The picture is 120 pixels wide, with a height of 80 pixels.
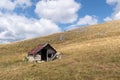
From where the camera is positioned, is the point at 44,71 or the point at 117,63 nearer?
the point at 44,71

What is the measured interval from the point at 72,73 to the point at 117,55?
62.9 ft

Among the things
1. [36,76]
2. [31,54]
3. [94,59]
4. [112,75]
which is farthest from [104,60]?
[31,54]

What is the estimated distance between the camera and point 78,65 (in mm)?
58375

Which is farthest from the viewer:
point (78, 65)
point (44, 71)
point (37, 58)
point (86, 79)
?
point (37, 58)

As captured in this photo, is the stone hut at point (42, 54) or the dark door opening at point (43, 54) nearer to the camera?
the stone hut at point (42, 54)

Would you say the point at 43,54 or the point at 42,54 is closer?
the point at 42,54

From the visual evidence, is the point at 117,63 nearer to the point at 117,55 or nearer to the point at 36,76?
the point at 117,55

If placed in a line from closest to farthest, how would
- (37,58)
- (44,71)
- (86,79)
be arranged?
(86,79)
(44,71)
(37,58)

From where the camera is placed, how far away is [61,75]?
50812mm

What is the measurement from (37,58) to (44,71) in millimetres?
23755

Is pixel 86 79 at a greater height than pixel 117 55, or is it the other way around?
pixel 117 55

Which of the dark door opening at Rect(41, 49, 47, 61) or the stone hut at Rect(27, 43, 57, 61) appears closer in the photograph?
the stone hut at Rect(27, 43, 57, 61)

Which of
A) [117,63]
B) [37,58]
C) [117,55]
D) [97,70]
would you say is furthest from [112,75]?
[37,58]

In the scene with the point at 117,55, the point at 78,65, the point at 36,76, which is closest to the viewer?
the point at 36,76
